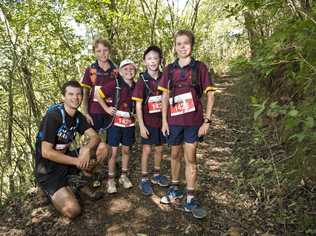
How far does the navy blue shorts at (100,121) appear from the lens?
15.5 feet

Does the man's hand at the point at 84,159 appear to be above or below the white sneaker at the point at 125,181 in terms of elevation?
above

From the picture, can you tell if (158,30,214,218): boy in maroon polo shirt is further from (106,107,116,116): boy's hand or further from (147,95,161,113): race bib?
(106,107,116,116): boy's hand

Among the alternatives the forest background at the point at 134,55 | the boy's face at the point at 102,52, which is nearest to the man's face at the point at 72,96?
the boy's face at the point at 102,52

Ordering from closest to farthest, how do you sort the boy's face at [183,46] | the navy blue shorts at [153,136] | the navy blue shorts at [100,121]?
the boy's face at [183,46] < the navy blue shorts at [153,136] < the navy blue shorts at [100,121]

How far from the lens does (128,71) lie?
4461 millimetres

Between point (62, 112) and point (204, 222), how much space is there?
93.3 inches

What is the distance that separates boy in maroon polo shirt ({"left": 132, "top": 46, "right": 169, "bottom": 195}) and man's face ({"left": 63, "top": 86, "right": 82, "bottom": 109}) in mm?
755

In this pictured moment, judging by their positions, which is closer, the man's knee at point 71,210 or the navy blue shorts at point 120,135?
the man's knee at point 71,210

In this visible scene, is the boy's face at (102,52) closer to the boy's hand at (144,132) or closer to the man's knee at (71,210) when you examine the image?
the boy's hand at (144,132)

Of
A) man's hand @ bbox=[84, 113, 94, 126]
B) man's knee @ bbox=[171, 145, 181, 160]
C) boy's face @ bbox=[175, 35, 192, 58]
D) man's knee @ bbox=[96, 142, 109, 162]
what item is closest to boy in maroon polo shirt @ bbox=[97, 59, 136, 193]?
man's knee @ bbox=[96, 142, 109, 162]

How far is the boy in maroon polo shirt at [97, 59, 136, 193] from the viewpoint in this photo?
4.43 meters

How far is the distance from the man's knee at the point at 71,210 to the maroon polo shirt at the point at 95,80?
4.66ft

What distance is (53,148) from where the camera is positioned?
4.16 meters

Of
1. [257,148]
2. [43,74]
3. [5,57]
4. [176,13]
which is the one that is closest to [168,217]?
[257,148]
